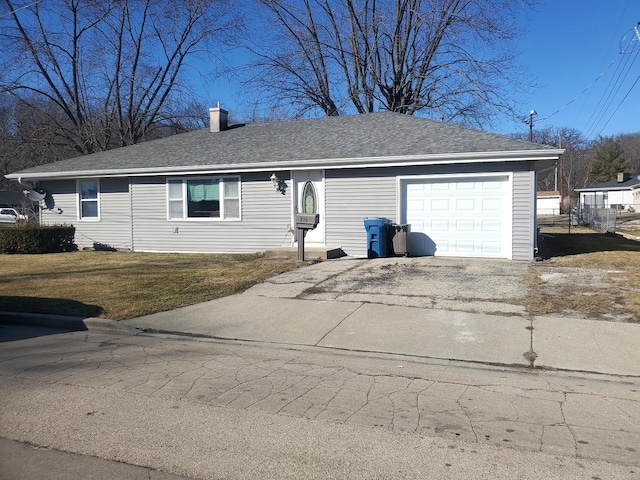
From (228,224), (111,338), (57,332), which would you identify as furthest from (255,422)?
(228,224)

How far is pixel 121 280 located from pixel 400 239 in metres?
6.95

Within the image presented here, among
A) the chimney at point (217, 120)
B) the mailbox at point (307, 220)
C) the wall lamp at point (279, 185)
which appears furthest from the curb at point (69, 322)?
the chimney at point (217, 120)

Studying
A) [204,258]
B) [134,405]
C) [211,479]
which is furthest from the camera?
[204,258]

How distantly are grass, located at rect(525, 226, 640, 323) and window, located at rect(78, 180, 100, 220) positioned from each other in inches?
557

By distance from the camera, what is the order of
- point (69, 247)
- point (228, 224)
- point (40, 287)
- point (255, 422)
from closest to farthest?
point (255, 422), point (40, 287), point (228, 224), point (69, 247)

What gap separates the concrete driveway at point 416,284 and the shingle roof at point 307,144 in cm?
307

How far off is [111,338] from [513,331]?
5647 millimetres

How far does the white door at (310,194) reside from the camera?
15.2 metres

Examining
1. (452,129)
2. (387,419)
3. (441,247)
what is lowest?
(387,419)

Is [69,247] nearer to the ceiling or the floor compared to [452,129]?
nearer to the floor

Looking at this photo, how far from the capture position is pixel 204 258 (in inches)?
597

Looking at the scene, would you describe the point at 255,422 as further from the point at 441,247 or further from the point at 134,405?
the point at 441,247

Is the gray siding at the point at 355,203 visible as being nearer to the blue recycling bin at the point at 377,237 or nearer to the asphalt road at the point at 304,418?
the blue recycling bin at the point at 377,237

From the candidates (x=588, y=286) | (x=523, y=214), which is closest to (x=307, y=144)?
(x=523, y=214)
